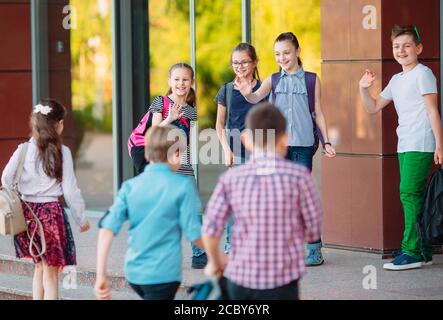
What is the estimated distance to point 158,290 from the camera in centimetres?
560

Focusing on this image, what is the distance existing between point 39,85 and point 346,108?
17.2ft

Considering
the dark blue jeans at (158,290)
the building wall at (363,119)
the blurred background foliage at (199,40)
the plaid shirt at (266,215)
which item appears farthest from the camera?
the blurred background foliage at (199,40)

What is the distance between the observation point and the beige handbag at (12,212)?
7027 mm

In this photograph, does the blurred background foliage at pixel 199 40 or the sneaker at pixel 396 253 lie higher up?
the blurred background foliage at pixel 199 40

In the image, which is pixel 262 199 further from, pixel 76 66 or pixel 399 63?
pixel 76 66

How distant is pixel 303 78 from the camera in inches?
324

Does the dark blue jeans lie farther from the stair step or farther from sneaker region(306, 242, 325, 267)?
sneaker region(306, 242, 325, 267)

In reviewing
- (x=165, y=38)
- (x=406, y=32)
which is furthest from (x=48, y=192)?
(x=165, y=38)

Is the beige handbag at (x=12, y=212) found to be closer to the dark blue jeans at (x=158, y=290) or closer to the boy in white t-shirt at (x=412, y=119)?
the dark blue jeans at (x=158, y=290)

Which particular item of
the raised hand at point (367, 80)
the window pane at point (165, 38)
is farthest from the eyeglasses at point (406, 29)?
the window pane at point (165, 38)

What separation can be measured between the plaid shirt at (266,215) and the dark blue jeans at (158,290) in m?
0.65

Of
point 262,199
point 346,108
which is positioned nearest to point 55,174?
point 262,199

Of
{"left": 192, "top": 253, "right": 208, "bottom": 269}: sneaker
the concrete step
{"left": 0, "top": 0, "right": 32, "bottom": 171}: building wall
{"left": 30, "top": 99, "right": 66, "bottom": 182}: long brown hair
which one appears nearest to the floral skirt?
{"left": 30, "top": 99, "right": 66, "bottom": 182}: long brown hair

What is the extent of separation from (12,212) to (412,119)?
10.2 feet
